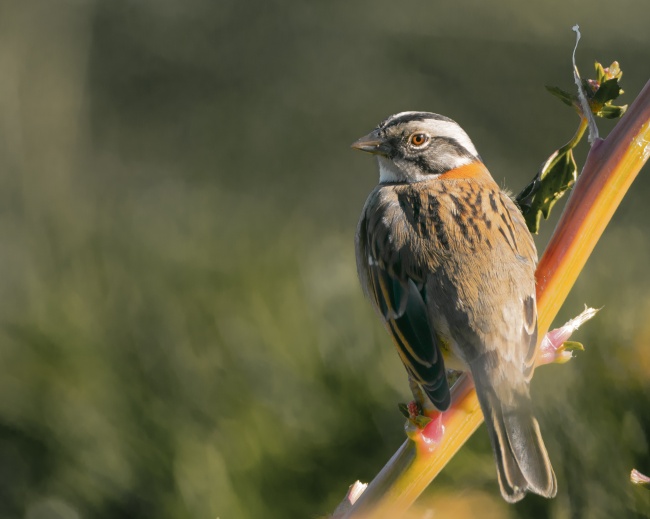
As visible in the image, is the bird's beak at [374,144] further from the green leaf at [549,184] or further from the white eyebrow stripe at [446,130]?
the green leaf at [549,184]

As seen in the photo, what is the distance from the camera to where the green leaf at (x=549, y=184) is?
165 cm

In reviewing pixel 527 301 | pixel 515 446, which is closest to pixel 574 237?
pixel 515 446

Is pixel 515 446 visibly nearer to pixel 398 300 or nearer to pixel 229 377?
pixel 398 300

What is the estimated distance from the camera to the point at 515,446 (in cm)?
176

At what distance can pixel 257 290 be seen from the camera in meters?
2.93

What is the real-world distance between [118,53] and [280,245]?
5367 mm

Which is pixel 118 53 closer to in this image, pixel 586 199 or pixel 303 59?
pixel 303 59

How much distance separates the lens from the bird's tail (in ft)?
5.49

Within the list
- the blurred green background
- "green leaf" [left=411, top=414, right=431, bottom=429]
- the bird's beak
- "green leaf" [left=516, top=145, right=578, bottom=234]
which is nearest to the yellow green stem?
"green leaf" [left=411, top=414, right=431, bottom=429]

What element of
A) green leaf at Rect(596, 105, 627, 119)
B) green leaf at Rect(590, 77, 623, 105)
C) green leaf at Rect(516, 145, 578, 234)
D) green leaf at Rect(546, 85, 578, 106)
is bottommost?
green leaf at Rect(516, 145, 578, 234)

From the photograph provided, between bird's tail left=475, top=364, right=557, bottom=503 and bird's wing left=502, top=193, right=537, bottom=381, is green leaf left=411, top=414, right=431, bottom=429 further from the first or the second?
bird's wing left=502, top=193, right=537, bottom=381

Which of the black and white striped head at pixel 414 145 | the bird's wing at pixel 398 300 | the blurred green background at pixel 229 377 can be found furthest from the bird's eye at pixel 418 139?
the blurred green background at pixel 229 377

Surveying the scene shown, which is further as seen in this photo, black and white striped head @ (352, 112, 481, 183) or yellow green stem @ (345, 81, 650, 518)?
black and white striped head @ (352, 112, 481, 183)

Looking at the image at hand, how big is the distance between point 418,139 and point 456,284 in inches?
23.7
